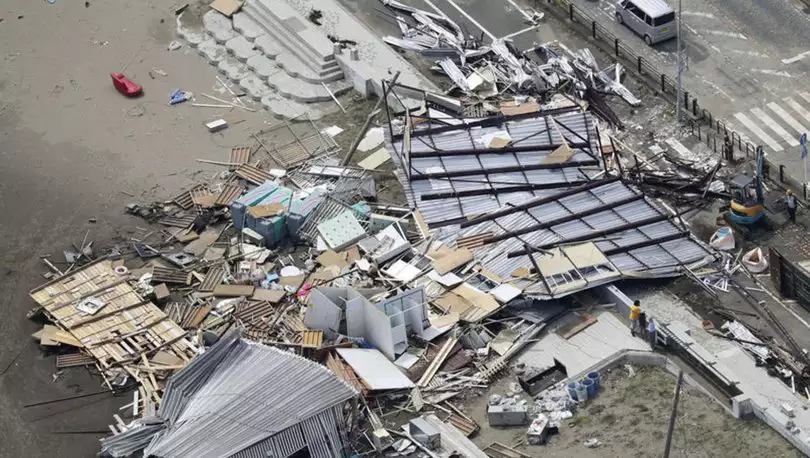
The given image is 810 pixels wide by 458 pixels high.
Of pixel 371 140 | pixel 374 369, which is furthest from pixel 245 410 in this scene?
pixel 371 140

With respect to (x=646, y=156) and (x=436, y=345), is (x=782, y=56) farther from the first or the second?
(x=436, y=345)

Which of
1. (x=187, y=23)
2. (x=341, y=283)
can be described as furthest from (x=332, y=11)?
(x=341, y=283)

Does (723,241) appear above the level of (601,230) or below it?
below

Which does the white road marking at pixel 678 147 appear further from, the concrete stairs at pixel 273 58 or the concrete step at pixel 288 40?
the concrete step at pixel 288 40

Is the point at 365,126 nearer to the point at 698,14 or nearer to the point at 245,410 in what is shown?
the point at 698,14

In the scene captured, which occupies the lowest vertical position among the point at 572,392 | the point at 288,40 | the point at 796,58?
the point at 288,40

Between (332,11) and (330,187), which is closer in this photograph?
(330,187)
